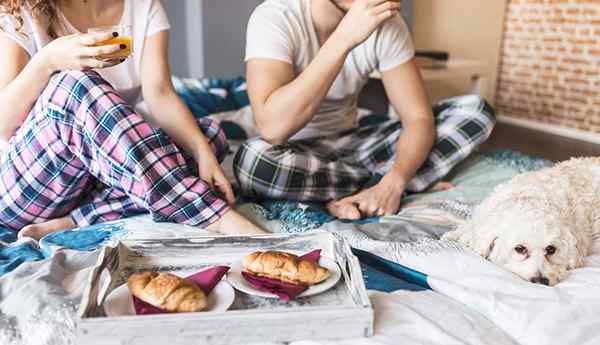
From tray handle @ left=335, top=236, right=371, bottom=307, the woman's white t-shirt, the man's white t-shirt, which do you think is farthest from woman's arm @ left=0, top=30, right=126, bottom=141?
tray handle @ left=335, top=236, right=371, bottom=307

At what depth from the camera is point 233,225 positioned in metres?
1.25

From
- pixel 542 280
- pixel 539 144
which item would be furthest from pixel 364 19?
pixel 539 144

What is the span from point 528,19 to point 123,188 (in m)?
3.47

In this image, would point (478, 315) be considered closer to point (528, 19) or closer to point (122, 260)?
point (122, 260)

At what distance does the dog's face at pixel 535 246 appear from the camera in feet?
3.47

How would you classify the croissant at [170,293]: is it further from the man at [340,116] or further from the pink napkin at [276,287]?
the man at [340,116]

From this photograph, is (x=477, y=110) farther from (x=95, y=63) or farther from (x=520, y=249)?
(x=95, y=63)

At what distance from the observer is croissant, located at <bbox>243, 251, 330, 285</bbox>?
85 centimetres

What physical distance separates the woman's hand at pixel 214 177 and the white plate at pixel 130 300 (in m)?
0.54

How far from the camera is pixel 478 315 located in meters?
0.91

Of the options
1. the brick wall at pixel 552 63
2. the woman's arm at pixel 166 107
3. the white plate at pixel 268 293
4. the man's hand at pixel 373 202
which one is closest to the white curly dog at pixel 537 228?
the man's hand at pixel 373 202

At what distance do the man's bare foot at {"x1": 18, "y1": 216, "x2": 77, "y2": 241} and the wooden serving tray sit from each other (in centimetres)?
43

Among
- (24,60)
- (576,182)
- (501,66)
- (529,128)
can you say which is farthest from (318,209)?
(501,66)

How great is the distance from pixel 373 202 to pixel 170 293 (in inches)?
31.1
